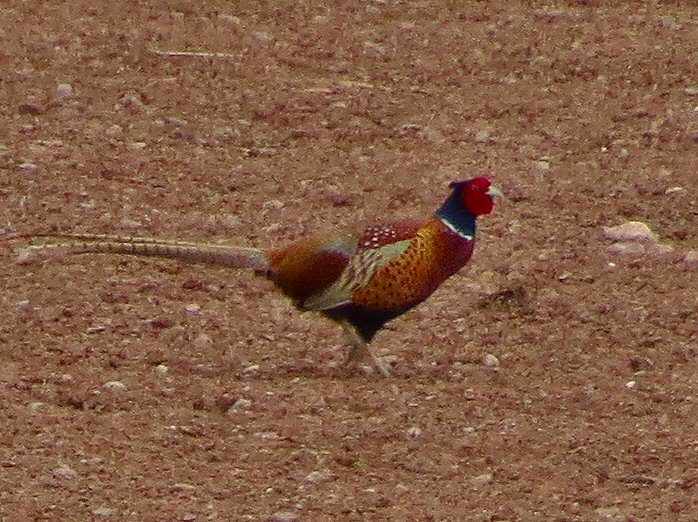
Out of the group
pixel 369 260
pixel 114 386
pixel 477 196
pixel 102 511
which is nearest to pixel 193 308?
pixel 114 386

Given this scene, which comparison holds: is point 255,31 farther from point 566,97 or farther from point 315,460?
point 315,460

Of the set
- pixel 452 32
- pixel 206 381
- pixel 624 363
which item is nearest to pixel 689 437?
pixel 624 363

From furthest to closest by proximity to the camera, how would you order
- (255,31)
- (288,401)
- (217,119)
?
(255,31) → (217,119) → (288,401)

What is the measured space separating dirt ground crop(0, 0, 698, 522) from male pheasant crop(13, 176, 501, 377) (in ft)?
0.72

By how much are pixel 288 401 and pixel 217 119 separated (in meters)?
2.57

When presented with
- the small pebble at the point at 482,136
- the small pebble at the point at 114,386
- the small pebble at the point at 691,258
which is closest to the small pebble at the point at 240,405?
the small pebble at the point at 114,386

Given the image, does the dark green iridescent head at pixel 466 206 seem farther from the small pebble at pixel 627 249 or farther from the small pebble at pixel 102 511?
the small pebble at pixel 102 511

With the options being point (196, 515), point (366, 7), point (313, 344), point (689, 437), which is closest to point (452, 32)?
point (366, 7)

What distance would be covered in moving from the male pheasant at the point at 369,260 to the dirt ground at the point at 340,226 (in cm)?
22

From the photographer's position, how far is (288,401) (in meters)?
5.86

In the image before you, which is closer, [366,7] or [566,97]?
[566,97]

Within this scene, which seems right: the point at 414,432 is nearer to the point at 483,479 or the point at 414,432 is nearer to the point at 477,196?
the point at 483,479

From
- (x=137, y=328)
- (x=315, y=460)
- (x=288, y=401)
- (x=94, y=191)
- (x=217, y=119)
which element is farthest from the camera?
(x=217, y=119)

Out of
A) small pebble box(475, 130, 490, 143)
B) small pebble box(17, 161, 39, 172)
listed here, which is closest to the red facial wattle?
small pebble box(475, 130, 490, 143)
